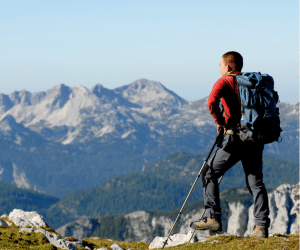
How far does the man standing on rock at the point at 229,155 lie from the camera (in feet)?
37.8

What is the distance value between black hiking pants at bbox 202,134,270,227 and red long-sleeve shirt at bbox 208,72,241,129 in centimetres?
56

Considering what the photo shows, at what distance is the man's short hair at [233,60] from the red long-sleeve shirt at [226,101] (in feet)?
1.92

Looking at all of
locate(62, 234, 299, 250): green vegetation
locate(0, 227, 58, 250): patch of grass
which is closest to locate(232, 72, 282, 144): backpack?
locate(62, 234, 299, 250): green vegetation

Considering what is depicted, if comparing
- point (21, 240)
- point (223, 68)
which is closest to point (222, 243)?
point (223, 68)

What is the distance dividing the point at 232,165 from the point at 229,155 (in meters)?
0.42

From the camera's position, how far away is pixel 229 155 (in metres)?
11.8

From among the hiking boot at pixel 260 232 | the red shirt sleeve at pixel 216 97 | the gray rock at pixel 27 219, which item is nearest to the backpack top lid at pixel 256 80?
the red shirt sleeve at pixel 216 97

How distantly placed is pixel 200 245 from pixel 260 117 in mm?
5557

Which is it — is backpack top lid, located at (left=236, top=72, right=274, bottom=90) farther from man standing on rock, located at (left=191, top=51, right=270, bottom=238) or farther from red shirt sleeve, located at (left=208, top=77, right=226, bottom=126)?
red shirt sleeve, located at (left=208, top=77, right=226, bottom=126)

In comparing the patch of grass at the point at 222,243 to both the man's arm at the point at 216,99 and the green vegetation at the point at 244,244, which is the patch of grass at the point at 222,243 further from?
the man's arm at the point at 216,99

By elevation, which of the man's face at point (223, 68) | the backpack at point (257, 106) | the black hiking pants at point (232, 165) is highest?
the man's face at point (223, 68)

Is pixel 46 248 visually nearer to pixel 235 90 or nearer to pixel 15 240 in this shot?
pixel 15 240

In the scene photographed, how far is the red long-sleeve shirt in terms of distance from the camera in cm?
1137

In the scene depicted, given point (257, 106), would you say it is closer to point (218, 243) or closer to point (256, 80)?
point (256, 80)
